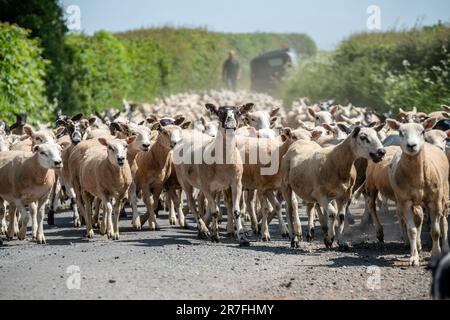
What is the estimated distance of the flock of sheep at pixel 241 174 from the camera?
508 inches

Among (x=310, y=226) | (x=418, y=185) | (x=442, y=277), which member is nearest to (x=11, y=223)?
(x=310, y=226)

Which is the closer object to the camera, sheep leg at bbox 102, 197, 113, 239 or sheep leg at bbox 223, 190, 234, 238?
sheep leg at bbox 102, 197, 113, 239

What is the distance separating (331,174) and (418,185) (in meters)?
1.80

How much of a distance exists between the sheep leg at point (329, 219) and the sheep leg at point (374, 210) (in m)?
1.16

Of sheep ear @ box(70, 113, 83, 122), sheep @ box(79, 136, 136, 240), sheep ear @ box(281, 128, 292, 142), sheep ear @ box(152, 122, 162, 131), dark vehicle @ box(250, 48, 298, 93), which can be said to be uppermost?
dark vehicle @ box(250, 48, 298, 93)

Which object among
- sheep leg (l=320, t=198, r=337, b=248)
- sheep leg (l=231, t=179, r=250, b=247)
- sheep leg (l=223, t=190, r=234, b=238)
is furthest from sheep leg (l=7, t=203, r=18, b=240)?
sheep leg (l=320, t=198, r=337, b=248)

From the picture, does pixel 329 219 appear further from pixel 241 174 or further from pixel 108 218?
pixel 108 218

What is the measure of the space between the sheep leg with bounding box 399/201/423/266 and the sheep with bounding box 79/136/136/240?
491cm

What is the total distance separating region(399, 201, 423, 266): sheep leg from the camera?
12383 mm

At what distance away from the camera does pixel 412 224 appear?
41.4 feet

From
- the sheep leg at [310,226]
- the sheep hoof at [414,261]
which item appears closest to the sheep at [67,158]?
the sheep leg at [310,226]

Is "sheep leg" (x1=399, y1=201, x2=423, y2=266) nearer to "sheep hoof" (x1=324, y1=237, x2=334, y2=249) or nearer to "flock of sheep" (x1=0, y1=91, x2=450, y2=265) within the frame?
"flock of sheep" (x1=0, y1=91, x2=450, y2=265)
